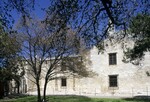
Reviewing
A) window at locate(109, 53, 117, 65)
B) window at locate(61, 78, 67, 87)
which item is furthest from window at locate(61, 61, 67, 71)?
window at locate(61, 78, 67, 87)

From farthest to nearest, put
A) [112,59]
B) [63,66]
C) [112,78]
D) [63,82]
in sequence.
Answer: [63,82] → [112,59] → [112,78] → [63,66]

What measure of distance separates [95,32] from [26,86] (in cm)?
4811

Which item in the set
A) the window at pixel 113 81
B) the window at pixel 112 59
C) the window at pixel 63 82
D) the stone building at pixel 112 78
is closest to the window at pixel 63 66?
the stone building at pixel 112 78

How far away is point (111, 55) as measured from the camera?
2005 inches

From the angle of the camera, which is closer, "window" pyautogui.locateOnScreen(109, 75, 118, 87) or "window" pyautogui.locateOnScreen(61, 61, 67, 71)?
"window" pyautogui.locateOnScreen(61, 61, 67, 71)

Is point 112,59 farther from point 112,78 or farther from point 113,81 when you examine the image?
point 113,81

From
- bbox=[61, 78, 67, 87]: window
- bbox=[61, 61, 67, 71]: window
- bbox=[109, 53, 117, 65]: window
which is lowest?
bbox=[61, 78, 67, 87]: window

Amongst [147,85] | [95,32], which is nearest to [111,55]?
[147,85]

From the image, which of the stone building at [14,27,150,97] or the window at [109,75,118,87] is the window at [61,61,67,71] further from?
the window at [109,75,118,87]

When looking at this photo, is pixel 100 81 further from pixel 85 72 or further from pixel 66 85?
pixel 85 72

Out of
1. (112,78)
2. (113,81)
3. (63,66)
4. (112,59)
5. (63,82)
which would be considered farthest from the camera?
(63,82)

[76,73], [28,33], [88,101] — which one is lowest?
[88,101]

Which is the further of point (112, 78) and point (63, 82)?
point (63, 82)

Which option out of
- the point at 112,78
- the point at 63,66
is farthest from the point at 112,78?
the point at 63,66
